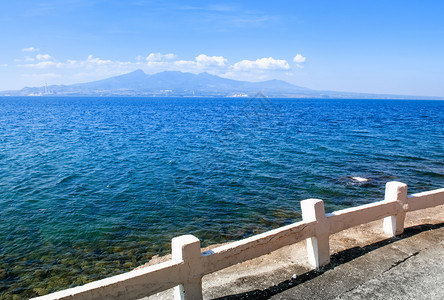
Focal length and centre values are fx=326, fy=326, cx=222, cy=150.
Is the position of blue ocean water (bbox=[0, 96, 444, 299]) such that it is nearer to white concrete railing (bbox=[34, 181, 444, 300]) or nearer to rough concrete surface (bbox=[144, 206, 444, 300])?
rough concrete surface (bbox=[144, 206, 444, 300])

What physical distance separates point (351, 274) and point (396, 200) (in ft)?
7.57

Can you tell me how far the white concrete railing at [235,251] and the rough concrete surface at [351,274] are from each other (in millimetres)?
467

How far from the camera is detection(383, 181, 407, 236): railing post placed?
738cm

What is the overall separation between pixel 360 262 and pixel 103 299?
16.2 ft

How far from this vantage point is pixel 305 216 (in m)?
6.35

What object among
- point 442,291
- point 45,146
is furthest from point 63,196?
point 45,146

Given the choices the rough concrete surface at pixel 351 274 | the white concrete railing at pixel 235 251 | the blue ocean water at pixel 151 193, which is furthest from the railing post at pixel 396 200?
the blue ocean water at pixel 151 193

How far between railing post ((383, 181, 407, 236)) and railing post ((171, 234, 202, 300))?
4795 millimetres

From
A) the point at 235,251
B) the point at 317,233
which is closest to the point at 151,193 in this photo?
the point at 317,233

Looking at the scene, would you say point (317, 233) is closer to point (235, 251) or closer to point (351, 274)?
point (351, 274)

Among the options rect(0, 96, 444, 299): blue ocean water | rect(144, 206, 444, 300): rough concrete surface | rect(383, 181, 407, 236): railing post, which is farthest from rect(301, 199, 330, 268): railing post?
rect(0, 96, 444, 299): blue ocean water

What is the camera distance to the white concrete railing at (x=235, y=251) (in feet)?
14.7

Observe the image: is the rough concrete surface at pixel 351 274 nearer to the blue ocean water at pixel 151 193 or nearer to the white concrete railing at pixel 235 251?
the white concrete railing at pixel 235 251

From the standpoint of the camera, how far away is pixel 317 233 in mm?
6293
